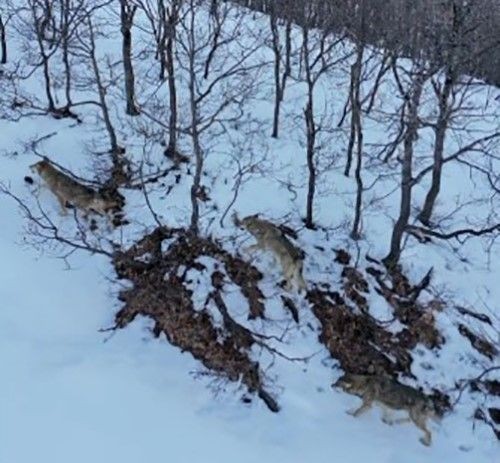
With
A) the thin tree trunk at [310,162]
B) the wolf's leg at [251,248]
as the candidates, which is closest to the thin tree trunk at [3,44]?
the thin tree trunk at [310,162]

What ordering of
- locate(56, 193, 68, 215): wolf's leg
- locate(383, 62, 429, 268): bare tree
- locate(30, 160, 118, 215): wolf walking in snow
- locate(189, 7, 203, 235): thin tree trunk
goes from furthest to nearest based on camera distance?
locate(56, 193, 68, 215): wolf's leg → locate(30, 160, 118, 215): wolf walking in snow → locate(383, 62, 429, 268): bare tree → locate(189, 7, 203, 235): thin tree trunk

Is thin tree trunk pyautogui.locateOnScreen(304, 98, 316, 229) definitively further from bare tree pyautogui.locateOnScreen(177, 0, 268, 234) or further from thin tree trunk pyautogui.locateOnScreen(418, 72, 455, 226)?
thin tree trunk pyautogui.locateOnScreen(418, 72, 455, 226)

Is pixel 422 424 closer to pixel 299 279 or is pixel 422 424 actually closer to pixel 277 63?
pixel 299 279

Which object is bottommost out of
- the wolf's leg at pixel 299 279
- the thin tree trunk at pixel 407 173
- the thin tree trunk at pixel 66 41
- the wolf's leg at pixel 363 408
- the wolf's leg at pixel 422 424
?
the wolf's leg at pixel 422 424

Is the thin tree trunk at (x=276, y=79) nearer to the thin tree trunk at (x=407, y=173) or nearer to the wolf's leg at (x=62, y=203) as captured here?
the thin tree trunk at (x=407, y=173)

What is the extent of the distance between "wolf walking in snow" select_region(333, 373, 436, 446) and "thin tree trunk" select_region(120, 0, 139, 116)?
947 centimetres

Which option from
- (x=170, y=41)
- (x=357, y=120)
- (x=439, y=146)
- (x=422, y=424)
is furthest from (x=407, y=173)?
(x=170, y=41)

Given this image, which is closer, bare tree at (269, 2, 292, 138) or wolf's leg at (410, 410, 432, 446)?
wolf's leg at (410, 410, 432, 446)

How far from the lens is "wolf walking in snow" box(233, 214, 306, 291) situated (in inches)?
523

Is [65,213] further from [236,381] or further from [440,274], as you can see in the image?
[440,274]

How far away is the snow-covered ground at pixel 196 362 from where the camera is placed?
9945mm

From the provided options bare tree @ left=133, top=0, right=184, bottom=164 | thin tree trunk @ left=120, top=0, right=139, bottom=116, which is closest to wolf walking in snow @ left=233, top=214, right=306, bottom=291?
bare tree @ left=133, top=0, right=184, bottom=164

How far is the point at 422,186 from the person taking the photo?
55.8 feet

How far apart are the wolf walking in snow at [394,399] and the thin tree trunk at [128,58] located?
9467 millimetres
